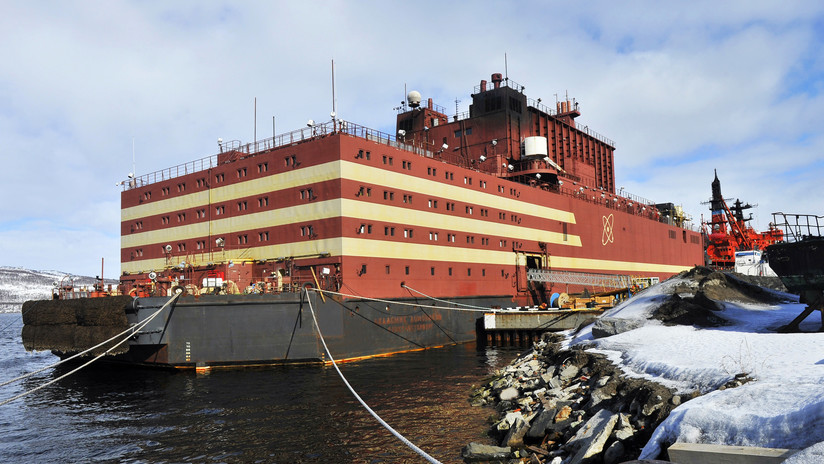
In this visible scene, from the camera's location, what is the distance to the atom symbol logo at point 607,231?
52625 mm

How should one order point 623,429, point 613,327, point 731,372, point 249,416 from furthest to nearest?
point 613,327 → point 249,416 → point 731,372 → point 623,429

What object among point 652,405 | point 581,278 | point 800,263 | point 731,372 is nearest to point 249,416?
point 652,405

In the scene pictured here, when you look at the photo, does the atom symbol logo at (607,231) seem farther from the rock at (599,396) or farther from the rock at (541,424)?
the rock at (541,424)

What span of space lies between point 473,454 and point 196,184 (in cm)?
2992

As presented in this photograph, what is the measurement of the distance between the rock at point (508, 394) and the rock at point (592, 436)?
5.02 metres

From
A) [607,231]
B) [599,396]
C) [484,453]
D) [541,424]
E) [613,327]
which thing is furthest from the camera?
[607,231]

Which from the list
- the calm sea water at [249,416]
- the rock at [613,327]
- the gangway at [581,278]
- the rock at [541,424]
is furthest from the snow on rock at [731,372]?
the gangway at [581,278]

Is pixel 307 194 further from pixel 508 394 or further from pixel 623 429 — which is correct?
pixel 623 429

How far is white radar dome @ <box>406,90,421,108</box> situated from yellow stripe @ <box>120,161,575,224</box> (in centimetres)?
1221

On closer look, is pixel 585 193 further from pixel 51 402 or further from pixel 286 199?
pixel 51 402

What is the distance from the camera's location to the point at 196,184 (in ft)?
120

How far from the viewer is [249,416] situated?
17.0 meters

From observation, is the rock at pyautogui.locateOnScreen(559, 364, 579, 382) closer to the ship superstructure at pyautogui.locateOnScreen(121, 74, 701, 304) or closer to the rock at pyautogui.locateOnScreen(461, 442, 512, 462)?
the rock at pyautogui.locateOnScreen(461, 442, 512, 462)

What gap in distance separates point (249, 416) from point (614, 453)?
11239mm
